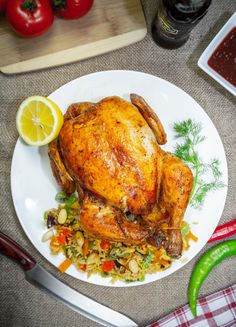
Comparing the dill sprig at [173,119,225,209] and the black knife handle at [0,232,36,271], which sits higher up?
the dill sprig at [173,119,225,209]

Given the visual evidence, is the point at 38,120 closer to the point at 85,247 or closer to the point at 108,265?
the point at 85,247

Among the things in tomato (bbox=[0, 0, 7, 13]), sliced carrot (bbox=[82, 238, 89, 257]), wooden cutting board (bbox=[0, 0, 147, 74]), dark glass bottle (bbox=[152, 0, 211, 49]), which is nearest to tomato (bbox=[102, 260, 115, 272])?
sliced carrot (bbox=[82, 238, 89, 257])

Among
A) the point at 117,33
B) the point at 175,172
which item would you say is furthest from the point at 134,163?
the point at 117,33

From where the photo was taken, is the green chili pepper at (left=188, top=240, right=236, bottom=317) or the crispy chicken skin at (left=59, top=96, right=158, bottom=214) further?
the green chili pepper at (left=188, top=240, right=236, bottom=317)

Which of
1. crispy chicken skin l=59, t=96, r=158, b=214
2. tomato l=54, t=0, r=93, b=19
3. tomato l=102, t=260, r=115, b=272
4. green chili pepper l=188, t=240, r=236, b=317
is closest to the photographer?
crispy chicken skin l=59, t=96, r=158, b=214

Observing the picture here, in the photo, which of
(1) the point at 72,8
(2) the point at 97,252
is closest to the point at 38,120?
(1) the point at 72,8

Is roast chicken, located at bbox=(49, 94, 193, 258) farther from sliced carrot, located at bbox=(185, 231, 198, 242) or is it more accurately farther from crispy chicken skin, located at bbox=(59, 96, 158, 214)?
sliced carrot, located at bbox=(185, 231, 198, 242)
